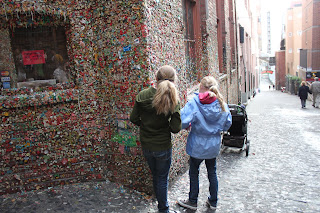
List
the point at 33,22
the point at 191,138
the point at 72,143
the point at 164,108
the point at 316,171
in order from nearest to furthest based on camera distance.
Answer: the point at 164,108
the point at 191,138
the point at 33,22
the point at 72,143
the point at 316,171

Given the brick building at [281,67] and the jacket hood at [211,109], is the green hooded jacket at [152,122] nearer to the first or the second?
the jacket hood at [211,109]

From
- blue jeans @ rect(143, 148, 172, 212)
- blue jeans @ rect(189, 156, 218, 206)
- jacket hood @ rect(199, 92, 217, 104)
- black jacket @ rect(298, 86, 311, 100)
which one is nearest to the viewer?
blue jeans @ rect(143, 148, 172, 212)

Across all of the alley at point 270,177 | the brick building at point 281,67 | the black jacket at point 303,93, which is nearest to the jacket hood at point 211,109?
the alley at point 270,177

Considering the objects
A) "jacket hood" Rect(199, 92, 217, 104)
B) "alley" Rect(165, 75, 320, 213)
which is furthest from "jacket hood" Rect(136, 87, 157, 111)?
"alley" Rect(165, 75, 320, 213)

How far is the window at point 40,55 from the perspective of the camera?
14.2ft

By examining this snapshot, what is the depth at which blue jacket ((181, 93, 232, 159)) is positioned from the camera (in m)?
3.70

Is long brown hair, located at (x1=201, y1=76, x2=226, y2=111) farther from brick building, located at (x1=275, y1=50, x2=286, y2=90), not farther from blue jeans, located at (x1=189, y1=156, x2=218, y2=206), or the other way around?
brick building, located at (x1=275, y1=50, x2=286, y2=90)

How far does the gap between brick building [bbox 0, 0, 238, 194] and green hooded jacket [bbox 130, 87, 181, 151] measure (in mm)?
672

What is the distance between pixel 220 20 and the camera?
11688 mm

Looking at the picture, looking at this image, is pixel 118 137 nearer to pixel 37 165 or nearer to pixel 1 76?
pixel 37 165

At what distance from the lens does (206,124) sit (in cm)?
375

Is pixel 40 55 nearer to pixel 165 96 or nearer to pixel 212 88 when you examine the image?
pixel 165 96

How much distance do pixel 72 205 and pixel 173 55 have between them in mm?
2874

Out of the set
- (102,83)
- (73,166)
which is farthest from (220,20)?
(73,166)
